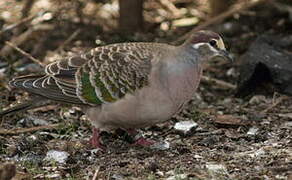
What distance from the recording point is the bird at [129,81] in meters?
4.45

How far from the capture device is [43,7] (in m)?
7.74

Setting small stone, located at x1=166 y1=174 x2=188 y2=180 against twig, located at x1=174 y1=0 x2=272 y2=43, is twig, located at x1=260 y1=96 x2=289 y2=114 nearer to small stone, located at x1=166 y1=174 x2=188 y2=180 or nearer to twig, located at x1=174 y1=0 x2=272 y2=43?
twig, located at x1=174 y1=0 x2=272 y2=43

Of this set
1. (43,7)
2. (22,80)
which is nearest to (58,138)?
(22,80)

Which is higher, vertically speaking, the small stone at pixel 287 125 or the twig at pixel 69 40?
the twig at pixel 69 40

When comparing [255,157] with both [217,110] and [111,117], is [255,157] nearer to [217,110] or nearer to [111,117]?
[111,117]

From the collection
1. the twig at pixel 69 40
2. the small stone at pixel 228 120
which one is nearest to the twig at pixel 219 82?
the small stone at pixel 228 120

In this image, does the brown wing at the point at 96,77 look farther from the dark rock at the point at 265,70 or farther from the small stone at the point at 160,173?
the dark rock at the point at 265,70

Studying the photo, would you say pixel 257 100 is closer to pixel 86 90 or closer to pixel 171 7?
pixel 86 90

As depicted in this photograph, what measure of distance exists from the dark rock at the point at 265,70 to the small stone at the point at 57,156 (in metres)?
2.08

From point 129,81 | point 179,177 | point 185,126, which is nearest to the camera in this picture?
point 179,177

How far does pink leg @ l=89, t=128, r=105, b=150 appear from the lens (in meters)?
4.77

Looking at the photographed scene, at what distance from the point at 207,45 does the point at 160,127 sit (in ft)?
3.40

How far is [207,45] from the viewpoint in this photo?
15.0 feet

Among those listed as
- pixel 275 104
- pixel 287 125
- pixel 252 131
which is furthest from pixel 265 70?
pixel 252 131
